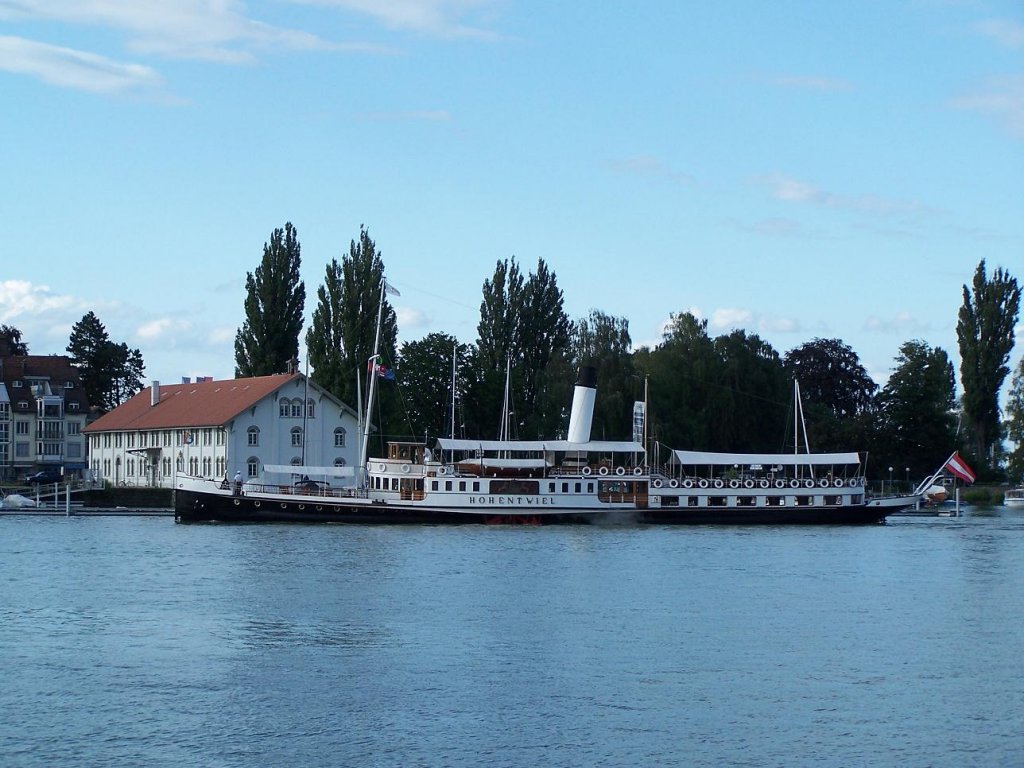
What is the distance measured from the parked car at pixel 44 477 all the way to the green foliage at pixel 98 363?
2011 centimetres

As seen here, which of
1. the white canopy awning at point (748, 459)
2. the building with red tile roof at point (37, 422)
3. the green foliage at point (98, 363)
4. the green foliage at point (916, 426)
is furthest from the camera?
the green foliage at point (98, 363)

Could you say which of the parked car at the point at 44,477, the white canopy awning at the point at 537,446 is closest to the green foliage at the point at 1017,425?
the white canopy awning at the point at 537,446

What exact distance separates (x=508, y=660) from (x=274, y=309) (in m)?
68.1

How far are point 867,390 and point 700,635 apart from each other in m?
97.9

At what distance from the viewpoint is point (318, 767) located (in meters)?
23.1

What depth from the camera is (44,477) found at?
11219 cm

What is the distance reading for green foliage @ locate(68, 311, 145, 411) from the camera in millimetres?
142250

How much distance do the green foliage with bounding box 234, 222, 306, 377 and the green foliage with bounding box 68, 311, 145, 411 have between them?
47965 mm

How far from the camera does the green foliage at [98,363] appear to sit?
14225 cm

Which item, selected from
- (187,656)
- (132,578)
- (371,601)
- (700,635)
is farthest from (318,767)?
(132,578)

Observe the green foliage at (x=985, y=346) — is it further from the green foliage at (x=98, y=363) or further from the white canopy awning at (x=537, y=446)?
the green foliage at (x=98, y=363)

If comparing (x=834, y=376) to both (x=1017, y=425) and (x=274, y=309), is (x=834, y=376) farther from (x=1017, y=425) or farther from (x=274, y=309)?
(x=274, y=309)

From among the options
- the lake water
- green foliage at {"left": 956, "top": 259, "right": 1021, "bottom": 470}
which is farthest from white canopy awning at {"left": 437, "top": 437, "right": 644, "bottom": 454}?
green foliage at {"left": 956, "top": 259, "right": 1021, "bottom": 470}

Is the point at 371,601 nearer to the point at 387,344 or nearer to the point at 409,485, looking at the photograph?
the point at 409,485
